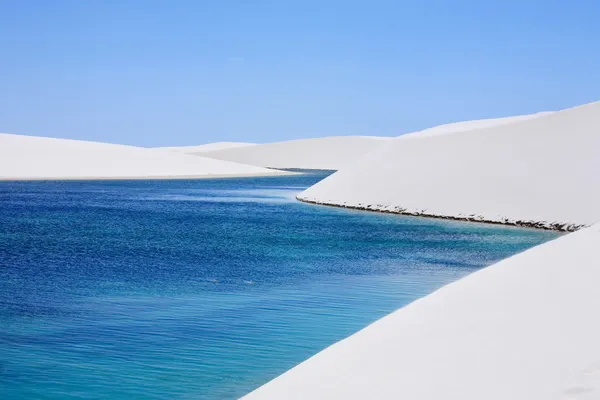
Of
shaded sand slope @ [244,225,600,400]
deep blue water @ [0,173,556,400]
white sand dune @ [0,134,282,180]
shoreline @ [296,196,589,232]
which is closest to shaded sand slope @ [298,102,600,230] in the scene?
shoreline @ [296,196,589,232]

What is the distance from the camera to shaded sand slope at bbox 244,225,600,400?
21.0 ft

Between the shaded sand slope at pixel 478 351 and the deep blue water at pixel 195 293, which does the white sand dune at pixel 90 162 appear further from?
the shaded sand slope at pixel 478 351

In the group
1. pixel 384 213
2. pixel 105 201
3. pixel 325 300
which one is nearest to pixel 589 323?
pixel 325 300

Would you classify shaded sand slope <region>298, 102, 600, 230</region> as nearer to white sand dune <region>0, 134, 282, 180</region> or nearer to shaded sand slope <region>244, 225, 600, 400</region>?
shaded sand slope <region>244, 225, 600, 400</region>

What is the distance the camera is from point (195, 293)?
55.3ft

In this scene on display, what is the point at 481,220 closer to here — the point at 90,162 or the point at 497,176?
the point at 497,176

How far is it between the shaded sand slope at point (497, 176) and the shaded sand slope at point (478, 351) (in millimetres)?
29286

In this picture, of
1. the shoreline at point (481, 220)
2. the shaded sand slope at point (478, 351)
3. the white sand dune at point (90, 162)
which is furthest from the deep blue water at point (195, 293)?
the white sand dune at point (90, 162)

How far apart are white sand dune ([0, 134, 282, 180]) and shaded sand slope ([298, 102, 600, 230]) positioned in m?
62.7

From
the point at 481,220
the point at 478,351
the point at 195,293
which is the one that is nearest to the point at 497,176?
the point at 481,220

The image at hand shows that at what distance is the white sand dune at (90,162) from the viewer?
371 ft

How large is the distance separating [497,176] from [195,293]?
33752 mm

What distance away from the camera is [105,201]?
59.9 metres

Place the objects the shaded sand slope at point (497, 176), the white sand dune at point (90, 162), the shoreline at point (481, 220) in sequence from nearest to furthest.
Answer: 1. the shoreline at point (481, 220)
2. the shaded sand slope at point (497, 176)
3. the white sand dune at point (90, 162)
